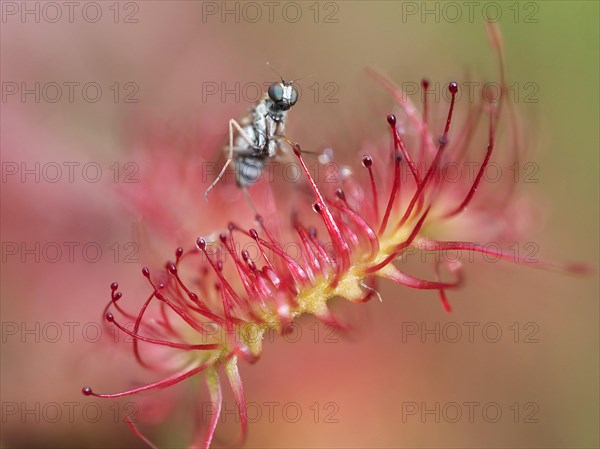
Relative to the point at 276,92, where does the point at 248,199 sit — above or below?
below

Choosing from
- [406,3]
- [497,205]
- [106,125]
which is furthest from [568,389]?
[106,125]

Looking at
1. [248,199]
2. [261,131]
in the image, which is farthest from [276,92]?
[248,199]

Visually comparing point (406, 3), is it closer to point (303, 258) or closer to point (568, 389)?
point (568, 389)

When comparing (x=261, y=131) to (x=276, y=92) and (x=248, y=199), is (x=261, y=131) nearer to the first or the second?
(x=276, y=92)

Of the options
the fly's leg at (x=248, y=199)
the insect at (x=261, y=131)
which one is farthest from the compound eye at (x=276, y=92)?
the fly's leg at (x=248, y=199)

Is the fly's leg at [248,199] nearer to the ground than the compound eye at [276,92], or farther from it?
nearer to the ground

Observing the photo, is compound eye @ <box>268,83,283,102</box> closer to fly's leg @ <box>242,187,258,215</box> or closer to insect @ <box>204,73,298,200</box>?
insect @ <box>204,73,298,200</box>

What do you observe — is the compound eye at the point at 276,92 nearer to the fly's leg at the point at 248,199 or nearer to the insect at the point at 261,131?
the insect at the point at 261,131

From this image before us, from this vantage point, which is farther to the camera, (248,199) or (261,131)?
(248,199)

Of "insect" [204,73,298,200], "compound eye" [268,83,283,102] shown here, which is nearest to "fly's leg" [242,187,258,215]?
"insect" [204,73,298,200]
